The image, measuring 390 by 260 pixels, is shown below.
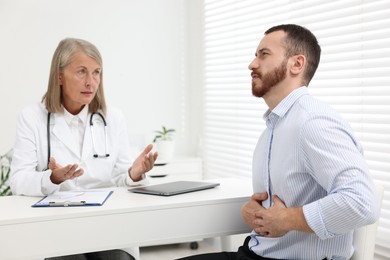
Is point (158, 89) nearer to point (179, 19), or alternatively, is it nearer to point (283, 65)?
point (179, 19)

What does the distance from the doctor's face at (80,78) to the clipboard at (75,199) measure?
54 centimetres

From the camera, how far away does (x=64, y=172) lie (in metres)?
1.92

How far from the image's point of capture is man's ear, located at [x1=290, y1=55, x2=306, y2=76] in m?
1.70

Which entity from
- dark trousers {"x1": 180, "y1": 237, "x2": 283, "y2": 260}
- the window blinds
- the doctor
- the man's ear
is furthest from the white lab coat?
the window blinds

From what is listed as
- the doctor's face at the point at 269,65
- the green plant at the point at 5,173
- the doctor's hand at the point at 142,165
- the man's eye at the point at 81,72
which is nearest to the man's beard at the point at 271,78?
the doctor's face at the point at 269,65

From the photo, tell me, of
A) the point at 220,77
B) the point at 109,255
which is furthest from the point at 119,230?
the point at 220,77

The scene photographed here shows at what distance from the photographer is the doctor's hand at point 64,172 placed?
1896mm

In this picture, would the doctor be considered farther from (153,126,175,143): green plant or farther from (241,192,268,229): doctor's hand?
(153,126,175,143): green plant

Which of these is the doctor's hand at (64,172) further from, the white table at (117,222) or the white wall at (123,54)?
the white wall at (123,54)

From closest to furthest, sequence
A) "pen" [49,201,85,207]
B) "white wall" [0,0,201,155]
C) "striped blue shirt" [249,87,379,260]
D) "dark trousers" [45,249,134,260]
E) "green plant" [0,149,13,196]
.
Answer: "striped blue shirt" [249,87,379,260] < "pen" [49,201,85,207] < "dark trousers" [45,249,134,260] < "green plant" [0,149,13,196] < "white wall" [0,0,201,155]

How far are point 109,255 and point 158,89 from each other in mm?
2524

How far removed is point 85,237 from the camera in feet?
5.60

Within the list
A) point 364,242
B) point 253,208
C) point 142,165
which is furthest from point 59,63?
point 364,242

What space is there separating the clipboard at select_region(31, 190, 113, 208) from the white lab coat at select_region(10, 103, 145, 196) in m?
0.22
